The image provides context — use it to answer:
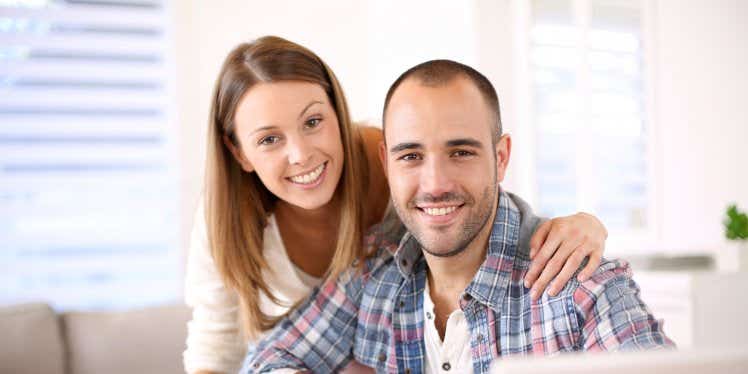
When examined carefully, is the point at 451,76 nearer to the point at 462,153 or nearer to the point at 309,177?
the point at 462,153

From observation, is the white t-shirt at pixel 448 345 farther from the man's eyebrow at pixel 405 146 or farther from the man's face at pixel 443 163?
the man's eyebrow at pixel 405 146

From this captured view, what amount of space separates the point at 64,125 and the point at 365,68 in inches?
64.8

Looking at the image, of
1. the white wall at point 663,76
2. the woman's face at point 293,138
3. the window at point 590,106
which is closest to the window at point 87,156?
the white wall at point 663,76

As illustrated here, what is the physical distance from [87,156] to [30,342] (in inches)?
58.6

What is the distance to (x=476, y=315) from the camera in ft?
4.83

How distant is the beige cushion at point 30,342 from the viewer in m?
2.26

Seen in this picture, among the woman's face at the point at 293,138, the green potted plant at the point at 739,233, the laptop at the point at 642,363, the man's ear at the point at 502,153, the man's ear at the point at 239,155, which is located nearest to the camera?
the laptop at the point at 642,363

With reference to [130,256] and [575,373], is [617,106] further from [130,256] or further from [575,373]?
[575,373]

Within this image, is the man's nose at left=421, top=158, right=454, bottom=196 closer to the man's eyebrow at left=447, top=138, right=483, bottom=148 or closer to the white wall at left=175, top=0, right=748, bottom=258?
the man's eyebrow at left=447, top=138, right=483, bottom=148

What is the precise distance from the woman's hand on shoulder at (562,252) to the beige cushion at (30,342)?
162 cm

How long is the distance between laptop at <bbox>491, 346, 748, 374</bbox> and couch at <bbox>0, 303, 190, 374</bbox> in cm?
207

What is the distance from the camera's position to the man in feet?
4.38

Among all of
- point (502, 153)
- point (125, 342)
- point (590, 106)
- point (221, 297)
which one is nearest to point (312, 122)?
point (502, 153)

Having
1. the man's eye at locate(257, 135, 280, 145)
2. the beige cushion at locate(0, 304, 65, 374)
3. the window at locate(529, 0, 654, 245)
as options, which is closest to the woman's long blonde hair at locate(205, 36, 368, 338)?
the man's eye at locate(257, 135, 280, 145)
